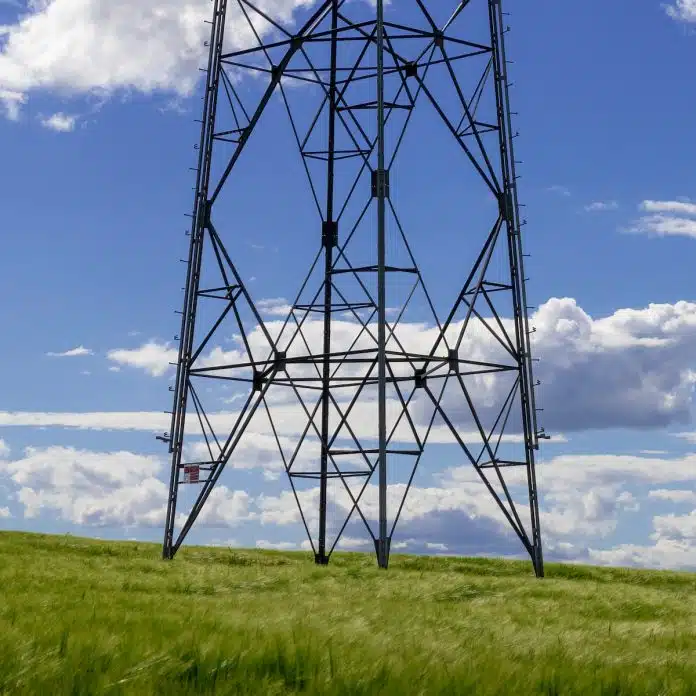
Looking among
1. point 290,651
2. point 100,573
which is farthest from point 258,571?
point 290,651

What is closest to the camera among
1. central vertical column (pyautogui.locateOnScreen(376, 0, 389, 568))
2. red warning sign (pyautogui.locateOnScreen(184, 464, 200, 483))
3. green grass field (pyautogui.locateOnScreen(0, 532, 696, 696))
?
green grass field (pyautogui.locateOnScreen(0, 532, 696, 696))

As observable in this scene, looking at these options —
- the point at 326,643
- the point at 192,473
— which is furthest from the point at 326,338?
the point at 326,643

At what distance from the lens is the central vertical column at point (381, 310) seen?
79.2 feet

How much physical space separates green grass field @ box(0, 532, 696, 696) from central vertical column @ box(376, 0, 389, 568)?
3.34 metres

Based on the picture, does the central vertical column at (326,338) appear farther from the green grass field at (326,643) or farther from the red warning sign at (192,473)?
the green grass field at (326,643)

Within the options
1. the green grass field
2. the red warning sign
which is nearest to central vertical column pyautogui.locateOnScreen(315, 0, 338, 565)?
the red warning sign

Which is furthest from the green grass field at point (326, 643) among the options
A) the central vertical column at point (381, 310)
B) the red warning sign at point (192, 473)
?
the red warning sign at point (192, 473)

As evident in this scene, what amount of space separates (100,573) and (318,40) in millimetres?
15119

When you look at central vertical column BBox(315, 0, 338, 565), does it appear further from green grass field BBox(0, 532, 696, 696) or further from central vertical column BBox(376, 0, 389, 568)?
green grass field BBox(0, 532, 696, 696)

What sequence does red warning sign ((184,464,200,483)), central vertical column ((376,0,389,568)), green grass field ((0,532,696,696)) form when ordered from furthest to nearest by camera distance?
red warning sign ((184,464,200,483))
central vertical column ((376,0,389,568))
green grass field ((0,532,696,696))

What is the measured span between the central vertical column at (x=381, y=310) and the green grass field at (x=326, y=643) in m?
3.34

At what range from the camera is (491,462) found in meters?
27.5

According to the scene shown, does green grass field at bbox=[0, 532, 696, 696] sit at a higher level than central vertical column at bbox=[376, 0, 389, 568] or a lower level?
lower

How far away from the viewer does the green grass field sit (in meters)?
8.77
